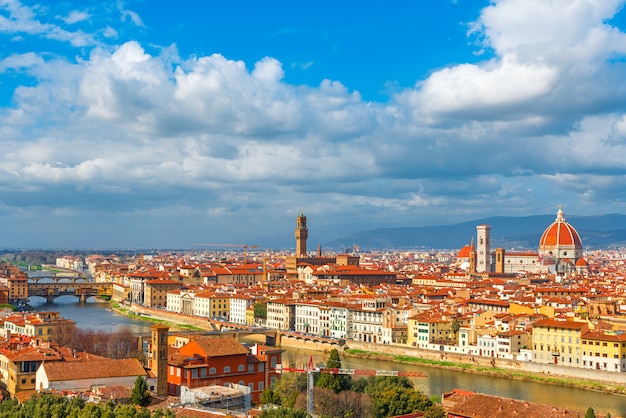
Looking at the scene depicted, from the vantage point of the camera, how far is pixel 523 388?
28.1 meters

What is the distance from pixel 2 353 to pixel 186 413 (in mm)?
9058

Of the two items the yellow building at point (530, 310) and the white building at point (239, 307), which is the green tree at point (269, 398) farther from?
the white building at point (239, 307)

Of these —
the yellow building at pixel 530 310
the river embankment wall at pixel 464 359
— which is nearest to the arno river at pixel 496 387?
the river embankment wall at pixel 464 359

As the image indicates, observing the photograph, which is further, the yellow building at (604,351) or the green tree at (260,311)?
the green tree at (260,311)

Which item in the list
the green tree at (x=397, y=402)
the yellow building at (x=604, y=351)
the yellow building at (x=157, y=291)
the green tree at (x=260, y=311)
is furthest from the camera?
the yellow building at (x=157, y=291)

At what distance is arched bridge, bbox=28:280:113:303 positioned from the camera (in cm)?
6725

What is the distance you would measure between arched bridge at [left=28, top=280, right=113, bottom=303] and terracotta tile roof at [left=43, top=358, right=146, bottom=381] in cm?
4962

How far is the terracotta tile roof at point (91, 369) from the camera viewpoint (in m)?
19.0

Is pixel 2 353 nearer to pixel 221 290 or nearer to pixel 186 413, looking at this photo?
pixel 186 413

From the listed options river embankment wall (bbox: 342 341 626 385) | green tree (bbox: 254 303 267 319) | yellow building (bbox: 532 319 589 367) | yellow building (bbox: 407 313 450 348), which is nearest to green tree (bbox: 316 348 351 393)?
river embankment wall (bbox: 342 341 626 385)

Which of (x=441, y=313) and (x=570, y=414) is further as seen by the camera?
(x=441, y=313)

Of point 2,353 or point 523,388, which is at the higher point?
point 2,353

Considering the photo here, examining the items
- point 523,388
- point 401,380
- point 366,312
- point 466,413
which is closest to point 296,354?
point 366,312

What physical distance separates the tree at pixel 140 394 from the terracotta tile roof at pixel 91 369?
5.14 ft
